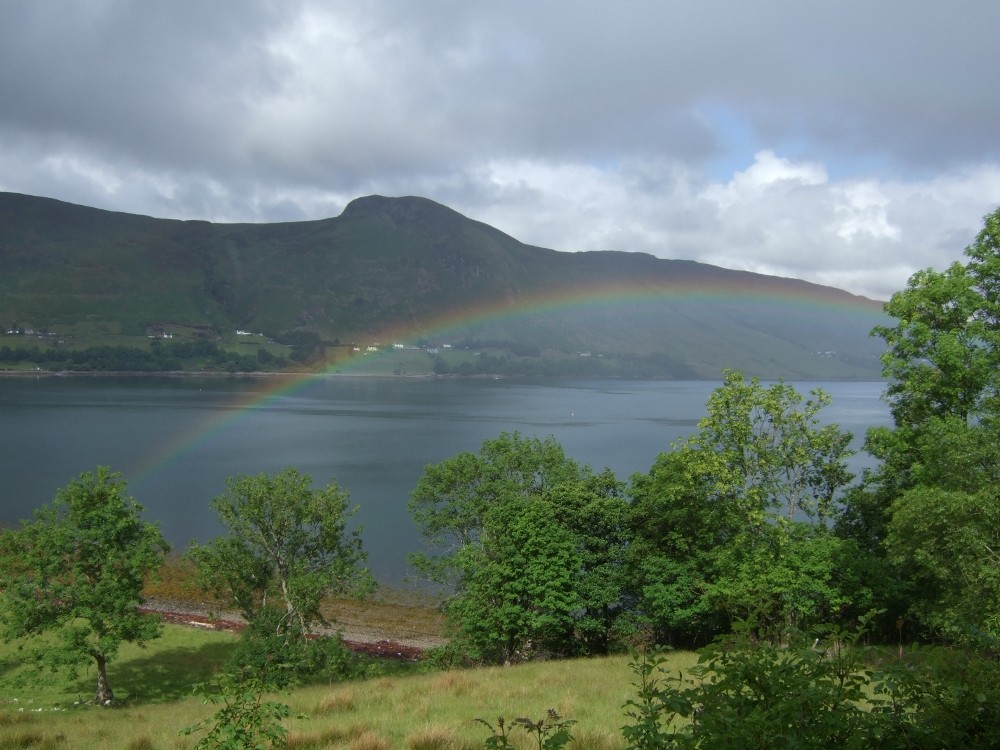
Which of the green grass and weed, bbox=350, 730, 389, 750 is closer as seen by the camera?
weed, bbox=350, 730, 389, 750

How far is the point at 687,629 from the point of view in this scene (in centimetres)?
2747

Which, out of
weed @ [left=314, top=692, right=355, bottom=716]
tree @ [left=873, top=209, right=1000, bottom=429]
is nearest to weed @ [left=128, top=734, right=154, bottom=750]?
weed @ [left=314, top=692, right=355, bottom=716]

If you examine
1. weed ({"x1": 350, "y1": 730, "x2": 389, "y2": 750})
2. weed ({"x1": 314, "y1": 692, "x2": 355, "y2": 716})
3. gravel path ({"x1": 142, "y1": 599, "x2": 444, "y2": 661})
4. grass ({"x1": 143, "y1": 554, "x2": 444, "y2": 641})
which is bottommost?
grass ({"x1": 143, "y1": 554, "x2": 444, "y2": 641})

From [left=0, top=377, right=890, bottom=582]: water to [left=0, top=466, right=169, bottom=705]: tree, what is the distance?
2550 cm

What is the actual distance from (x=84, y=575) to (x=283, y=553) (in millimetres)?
7530

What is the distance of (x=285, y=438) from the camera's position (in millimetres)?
109750

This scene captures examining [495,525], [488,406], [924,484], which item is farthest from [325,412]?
[924,484]

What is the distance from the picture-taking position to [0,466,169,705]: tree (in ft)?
73.7

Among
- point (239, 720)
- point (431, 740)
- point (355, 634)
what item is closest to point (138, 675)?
point (355, 634)

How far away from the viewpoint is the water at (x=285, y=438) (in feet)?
216

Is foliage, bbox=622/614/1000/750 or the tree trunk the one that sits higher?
foliage, bbox=622/614/1000/750

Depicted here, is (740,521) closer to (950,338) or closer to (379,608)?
(950,338)

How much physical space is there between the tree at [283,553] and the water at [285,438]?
19766 mm

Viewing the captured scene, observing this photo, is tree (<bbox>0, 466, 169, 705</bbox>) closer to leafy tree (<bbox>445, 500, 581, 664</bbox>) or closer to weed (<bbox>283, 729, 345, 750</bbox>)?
leafy tree (<bbox>445, 500, 581, 664</bbox>)
